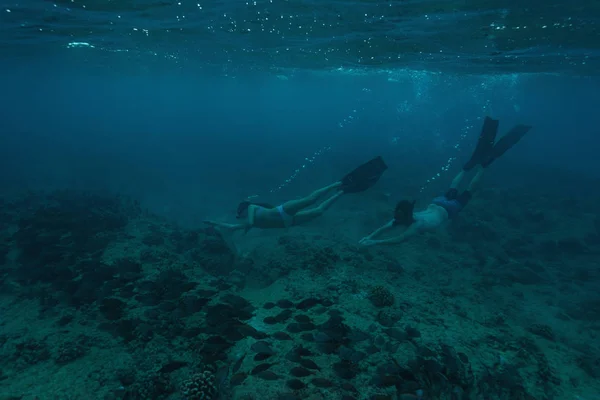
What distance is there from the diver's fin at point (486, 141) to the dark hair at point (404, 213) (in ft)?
15.1

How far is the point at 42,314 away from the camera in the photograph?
778cm

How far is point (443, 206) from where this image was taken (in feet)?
39.3

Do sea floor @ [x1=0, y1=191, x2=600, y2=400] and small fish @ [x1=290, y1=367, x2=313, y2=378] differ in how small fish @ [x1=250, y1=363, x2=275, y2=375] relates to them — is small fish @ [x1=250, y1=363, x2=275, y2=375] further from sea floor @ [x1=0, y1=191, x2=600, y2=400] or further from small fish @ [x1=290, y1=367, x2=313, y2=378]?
small fish @ [x1=290, y1=367, x2=313, y2=378]

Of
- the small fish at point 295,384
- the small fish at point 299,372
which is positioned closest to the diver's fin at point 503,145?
the small fish at point 299,372

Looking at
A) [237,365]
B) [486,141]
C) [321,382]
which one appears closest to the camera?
[321,382]

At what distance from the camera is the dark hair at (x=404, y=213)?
9.98 m

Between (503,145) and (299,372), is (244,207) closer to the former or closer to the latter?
(299,372)

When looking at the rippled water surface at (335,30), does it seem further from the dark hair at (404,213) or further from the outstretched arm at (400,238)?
the outstretched arm at (400,238)

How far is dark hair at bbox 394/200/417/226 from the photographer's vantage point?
32.7 feet

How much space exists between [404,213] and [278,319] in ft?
20.3

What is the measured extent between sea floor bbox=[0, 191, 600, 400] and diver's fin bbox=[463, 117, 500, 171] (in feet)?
15.5

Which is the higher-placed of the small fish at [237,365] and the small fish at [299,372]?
the small fish at [299,372]

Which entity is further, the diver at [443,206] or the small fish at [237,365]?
the diver at [443,206]

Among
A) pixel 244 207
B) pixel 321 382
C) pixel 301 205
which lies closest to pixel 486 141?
pixel 301 205
